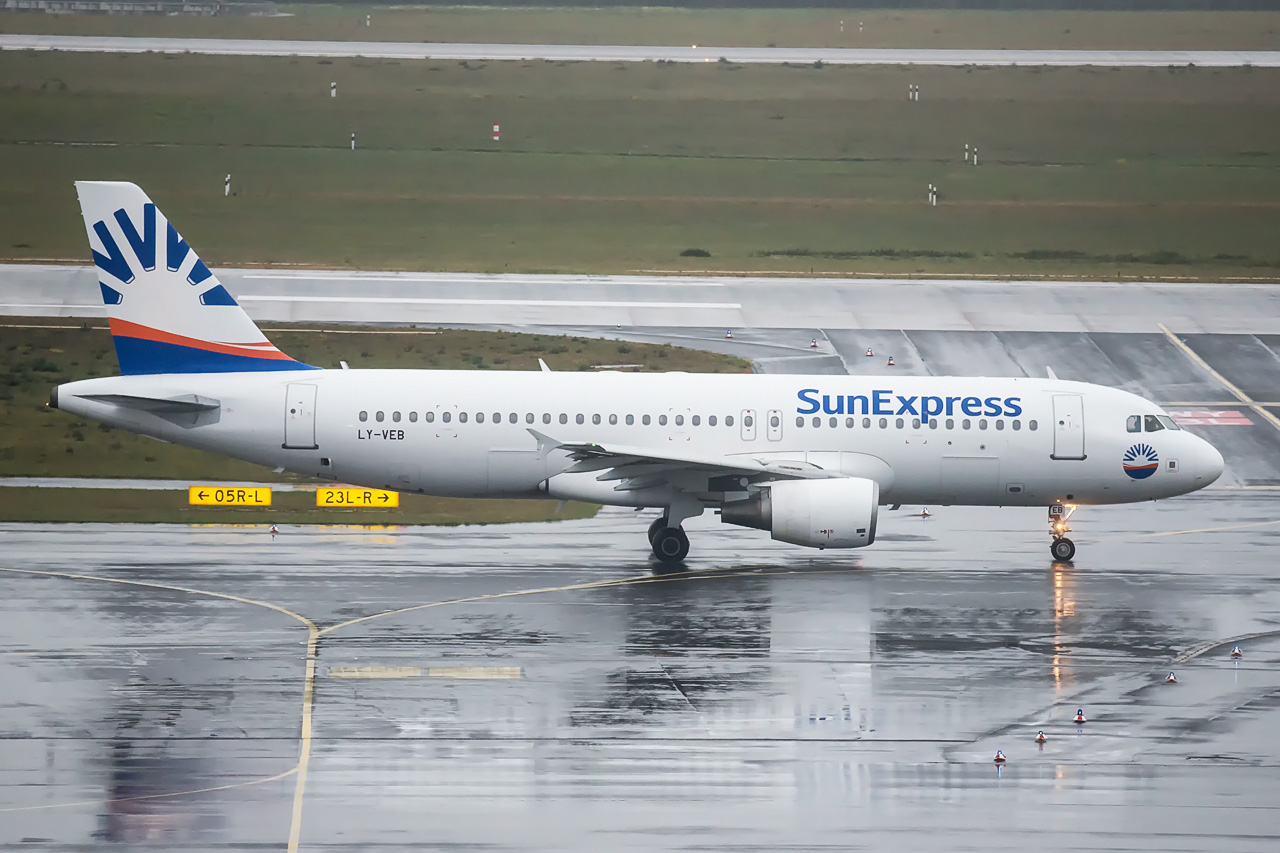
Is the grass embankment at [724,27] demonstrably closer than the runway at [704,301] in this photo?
No

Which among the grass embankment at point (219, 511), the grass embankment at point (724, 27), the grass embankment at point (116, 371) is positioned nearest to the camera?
the grass embankment at point (219, 511)

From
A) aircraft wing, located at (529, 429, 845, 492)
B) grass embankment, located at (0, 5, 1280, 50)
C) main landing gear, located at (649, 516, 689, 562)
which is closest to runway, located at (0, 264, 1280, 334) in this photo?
aircraft wing, located at (529, 429, 845, 492)

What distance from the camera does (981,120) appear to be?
9569cm

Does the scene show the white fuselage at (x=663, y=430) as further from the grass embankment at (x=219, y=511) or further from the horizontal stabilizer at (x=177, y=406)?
the grass embankment at (x=219, y=511)

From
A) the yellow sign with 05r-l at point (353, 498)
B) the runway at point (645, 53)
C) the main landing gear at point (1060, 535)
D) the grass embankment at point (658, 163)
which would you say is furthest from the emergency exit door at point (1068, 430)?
the runway at point (645, 53)

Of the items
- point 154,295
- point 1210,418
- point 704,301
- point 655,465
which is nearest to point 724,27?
point 704,301

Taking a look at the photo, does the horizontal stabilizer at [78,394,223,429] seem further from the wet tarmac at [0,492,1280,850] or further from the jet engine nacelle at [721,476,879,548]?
the jet engine nacelle at [721,476,879,548]

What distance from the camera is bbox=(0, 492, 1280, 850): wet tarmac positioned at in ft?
68.3

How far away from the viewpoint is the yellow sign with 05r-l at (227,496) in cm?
3859

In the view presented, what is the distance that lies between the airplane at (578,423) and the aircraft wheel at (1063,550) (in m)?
0.05

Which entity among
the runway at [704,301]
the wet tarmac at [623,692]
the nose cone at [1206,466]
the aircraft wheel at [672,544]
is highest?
the runway at [704,301]

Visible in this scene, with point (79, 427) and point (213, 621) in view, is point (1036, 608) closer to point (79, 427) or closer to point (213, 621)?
point (213, 621)

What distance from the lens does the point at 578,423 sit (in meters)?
34.5

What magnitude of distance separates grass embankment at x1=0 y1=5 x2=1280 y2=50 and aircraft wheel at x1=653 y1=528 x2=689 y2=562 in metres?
84.5
